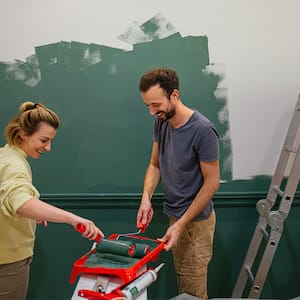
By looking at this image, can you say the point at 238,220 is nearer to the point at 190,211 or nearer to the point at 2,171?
the point at 190,211

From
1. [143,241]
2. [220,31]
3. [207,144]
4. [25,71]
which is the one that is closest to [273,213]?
[207,144]

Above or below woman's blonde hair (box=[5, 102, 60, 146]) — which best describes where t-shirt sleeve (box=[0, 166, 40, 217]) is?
below

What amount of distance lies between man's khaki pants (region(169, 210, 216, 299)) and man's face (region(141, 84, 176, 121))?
525 millimetres

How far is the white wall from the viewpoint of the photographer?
199cm

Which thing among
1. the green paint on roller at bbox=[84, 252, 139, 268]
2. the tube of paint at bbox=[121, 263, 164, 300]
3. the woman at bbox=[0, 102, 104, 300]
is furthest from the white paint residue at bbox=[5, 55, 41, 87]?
the tube of paint at bbox=[121, 263, 164, 300]

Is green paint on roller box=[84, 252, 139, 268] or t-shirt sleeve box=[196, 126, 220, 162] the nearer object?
green paint on roller box=[84, 252, 139, 268]

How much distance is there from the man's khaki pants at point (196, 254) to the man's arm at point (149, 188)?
0.20 m

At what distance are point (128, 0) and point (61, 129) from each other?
2.57 ft

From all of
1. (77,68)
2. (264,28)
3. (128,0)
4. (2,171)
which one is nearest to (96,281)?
(2,171)

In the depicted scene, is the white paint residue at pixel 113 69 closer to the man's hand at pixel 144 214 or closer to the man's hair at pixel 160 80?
the man's hair at pixel 160 80

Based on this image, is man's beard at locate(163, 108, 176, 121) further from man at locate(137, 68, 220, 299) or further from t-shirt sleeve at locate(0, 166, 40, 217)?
t-shirt sleeve at locate(0, 166, 40, 217)

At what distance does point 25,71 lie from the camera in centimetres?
204

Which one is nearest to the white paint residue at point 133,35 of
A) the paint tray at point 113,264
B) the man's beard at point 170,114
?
the man's beard at point 170,114

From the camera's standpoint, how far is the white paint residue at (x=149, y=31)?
2.00 meters
